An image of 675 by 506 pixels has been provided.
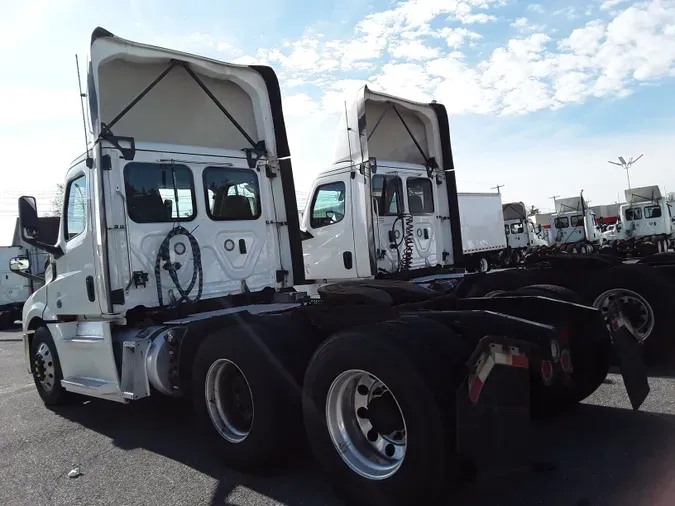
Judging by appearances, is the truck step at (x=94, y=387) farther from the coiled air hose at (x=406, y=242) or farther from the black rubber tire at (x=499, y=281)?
the coiled air hose at (x=406, y=242)

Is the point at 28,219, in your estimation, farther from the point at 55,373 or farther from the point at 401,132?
the point at 401,132

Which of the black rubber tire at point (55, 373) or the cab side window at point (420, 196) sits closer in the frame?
the black rubber tire at point (55, 373)

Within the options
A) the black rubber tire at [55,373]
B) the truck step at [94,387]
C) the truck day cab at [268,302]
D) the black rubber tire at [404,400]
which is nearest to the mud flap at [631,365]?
the truck day cab at [268,302]

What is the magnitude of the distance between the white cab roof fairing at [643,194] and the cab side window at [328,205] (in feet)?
77.2

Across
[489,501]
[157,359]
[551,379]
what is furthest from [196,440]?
[551,379]

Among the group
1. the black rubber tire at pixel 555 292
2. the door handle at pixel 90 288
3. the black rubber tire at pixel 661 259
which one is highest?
the door handle at pixel 90 288

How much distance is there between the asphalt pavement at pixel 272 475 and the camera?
3557 millimetres

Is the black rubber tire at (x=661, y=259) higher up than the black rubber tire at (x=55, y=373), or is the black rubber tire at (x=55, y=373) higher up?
the black rubber tire at (x=661, y=259)

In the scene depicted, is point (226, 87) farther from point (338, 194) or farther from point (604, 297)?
point (604, 297)

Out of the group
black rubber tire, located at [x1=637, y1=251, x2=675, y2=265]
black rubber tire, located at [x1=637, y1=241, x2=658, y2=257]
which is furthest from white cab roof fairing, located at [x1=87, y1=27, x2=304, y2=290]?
black rubber tire, located at [x1=637, y1=241, x2=658, y2=257]

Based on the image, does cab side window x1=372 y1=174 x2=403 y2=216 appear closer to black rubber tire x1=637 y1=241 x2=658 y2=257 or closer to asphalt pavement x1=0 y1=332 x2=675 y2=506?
asphalt pavement x1=0 y1=332 x2=675 y2=506

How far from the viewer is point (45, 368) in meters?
6.61

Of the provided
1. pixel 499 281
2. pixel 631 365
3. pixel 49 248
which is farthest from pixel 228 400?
pixel 499 281

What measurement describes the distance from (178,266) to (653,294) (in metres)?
4.79
